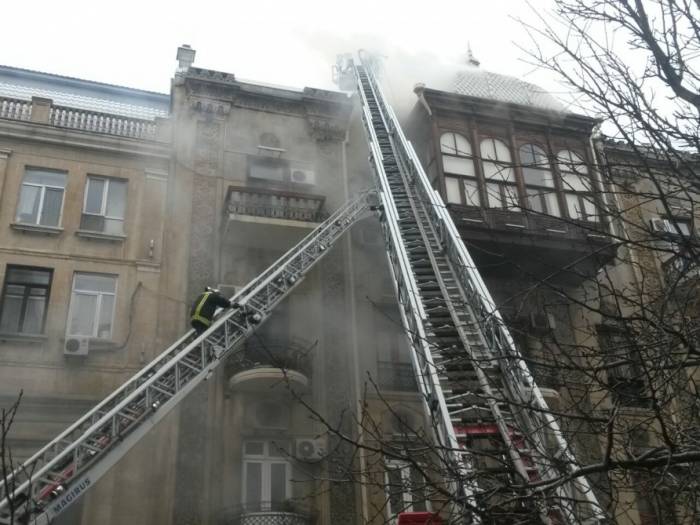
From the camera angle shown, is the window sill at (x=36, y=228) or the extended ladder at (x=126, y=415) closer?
the extended ladder at (x=126, y=415)

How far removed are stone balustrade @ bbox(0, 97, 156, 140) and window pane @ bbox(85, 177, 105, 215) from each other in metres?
1.17

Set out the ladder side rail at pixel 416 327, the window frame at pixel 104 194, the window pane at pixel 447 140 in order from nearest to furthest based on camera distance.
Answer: the ladder side rail at pixel 416 327
the window frame at pixel 104 194
the window pane at pixel 447 140

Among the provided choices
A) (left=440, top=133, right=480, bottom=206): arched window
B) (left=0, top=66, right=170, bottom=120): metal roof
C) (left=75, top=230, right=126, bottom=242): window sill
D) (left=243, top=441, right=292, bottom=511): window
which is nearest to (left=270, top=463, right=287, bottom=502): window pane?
(left=243, top=441, right=292, bottom=511): window

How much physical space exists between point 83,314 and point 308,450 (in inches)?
207

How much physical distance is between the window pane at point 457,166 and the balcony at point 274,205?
118 inches

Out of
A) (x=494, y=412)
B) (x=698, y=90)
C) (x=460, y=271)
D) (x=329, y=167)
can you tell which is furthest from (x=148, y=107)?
(x=698, y=90)

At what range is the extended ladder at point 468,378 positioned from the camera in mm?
5461

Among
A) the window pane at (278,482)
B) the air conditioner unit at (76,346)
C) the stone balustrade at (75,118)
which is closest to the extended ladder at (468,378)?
the window pane at (278,482)

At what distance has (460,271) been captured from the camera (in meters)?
11.0

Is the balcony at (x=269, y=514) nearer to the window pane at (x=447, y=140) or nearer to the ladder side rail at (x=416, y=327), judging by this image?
the ladder side rail at (x=416, y=327)

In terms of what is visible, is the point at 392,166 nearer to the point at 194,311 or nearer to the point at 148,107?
the point at 194,311

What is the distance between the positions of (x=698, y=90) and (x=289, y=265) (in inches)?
346

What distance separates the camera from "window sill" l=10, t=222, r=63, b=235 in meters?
14.5

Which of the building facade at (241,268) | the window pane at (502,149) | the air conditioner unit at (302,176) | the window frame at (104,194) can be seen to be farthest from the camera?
the air conditioner unit at (302,176)
